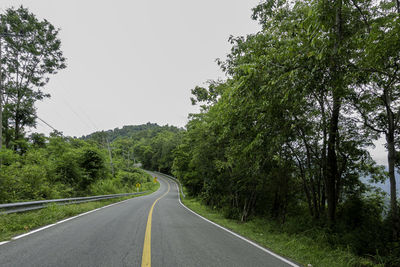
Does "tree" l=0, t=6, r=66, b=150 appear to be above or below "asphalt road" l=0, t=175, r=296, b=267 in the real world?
above

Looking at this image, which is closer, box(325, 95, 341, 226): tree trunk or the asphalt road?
the asphalt road

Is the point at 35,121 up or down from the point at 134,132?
down

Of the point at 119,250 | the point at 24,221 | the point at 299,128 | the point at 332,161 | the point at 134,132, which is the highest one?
the point at 134,132

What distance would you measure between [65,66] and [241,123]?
20.9 m

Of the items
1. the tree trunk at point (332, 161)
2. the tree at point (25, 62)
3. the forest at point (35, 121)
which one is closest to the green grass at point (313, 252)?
the tree trunk at point (332, 161)

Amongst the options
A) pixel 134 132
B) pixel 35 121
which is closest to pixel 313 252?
pixel 35 121

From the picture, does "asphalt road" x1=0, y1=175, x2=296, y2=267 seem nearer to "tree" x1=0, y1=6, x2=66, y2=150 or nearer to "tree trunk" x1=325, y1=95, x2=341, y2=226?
"tree trunk" x1=325, y1=95, x2=341, y2=226

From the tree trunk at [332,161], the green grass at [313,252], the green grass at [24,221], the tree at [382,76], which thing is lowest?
the green grass at [24,221]

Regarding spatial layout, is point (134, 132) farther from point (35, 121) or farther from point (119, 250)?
point (119, 250)

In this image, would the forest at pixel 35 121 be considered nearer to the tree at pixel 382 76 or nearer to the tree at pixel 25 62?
the tree at pixel 25 62

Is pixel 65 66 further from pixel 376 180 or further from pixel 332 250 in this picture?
pixel 376 180

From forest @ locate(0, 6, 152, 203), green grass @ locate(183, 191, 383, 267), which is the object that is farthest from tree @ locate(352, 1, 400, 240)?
forest @ locate(0, 6, 152, 203)

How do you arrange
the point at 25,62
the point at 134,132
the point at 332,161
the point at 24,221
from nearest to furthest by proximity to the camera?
the point at 24,221 → the point at 332,161 → the point at 25,62 → the point at 134,132

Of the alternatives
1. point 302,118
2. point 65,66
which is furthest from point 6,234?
point 65,66
